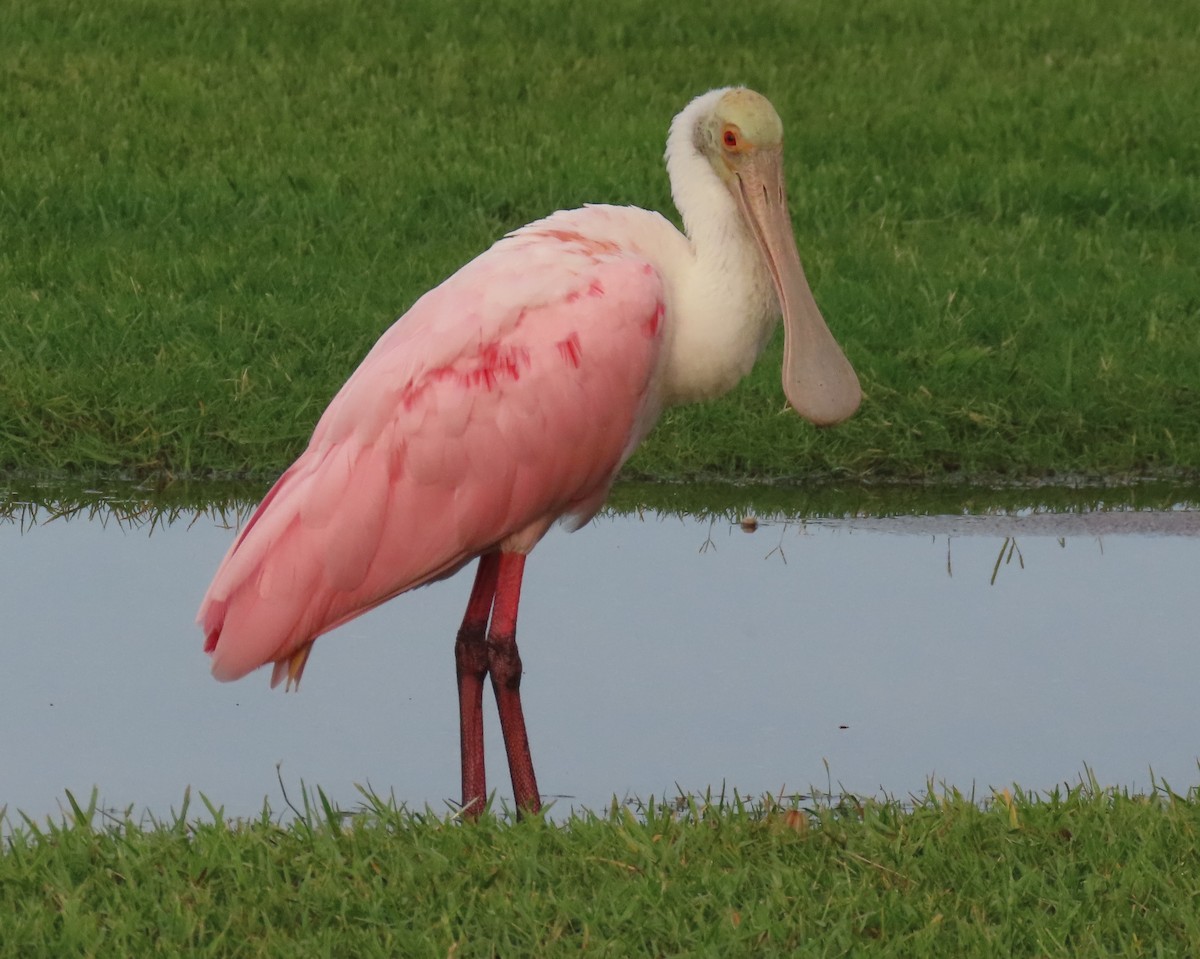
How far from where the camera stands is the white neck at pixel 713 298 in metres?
5.08

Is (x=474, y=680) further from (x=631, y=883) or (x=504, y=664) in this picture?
(x=631, y=883)

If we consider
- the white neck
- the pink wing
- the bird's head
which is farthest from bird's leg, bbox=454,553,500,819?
the bird's head

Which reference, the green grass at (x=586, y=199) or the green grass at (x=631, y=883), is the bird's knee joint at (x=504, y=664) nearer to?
the green grass at (x=631, y=883)

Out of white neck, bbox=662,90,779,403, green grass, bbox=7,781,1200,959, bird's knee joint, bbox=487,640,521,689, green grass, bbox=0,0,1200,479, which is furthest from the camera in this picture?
green grass, bbox=0,0,1200,479

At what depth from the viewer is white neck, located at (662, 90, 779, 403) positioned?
5.08 m

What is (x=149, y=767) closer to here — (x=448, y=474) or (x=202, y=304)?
(x=448, y=474)

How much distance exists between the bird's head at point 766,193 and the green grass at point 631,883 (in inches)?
52.0

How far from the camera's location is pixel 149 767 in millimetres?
4773

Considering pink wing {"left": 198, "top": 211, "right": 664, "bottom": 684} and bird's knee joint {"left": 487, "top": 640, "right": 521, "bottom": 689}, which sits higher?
pink wing {"left": 198, "top": 211, "right": 664, "bottom": 684}

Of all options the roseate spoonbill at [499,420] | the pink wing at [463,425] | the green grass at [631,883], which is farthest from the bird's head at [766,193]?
the green grass at [631,883]

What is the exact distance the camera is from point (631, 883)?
397 cm

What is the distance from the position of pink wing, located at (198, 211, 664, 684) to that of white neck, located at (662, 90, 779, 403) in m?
0.12

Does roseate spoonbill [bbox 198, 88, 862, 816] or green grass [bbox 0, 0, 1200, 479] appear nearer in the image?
roseate spoonbill [bbox 198, 88, 862, 816]

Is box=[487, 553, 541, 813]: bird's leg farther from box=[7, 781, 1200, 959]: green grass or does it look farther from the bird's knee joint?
box=[7, 781, 1200, 959]: green grass
